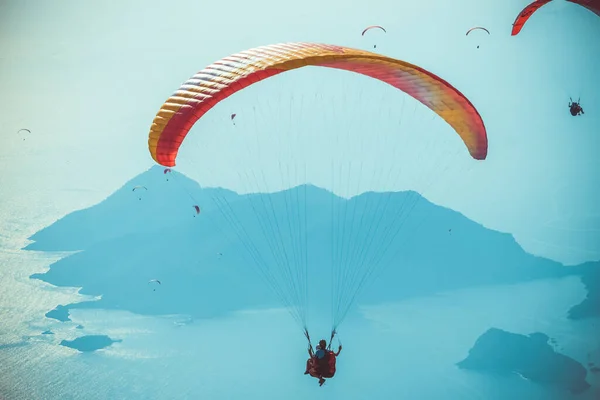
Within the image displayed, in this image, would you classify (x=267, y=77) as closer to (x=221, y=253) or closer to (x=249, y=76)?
(x=249, y=76)

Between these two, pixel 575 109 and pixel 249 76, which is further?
pixel 575 109

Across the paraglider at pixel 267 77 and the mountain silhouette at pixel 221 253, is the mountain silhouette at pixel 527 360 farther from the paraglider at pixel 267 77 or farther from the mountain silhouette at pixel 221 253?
the paraglider at pixel 267 77

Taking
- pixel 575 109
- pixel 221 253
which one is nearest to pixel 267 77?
pixel 575 109

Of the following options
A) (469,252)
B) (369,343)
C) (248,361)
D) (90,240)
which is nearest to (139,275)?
(90,240)

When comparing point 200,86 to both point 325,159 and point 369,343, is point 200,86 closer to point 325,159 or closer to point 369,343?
point 325,159

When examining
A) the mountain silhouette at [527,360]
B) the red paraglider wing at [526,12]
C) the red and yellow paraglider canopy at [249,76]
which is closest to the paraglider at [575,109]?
→ the red paraglider wing at [526,12]
